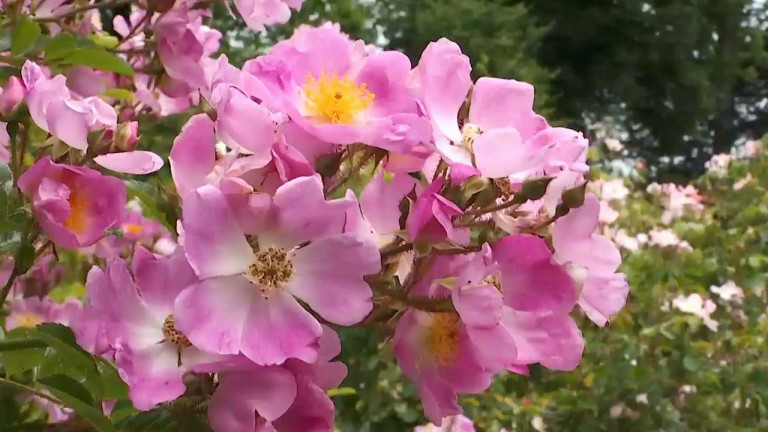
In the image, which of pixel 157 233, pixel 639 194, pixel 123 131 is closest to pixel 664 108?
pixel 639 194

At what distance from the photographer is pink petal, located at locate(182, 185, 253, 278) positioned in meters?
0.35

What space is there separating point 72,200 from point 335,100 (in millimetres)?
134

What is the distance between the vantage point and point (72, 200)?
0.43 meters

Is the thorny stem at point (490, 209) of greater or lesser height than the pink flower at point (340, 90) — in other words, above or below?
below

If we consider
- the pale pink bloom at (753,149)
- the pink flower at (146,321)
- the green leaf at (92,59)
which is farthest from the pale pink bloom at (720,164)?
the pink flower at (146,321)

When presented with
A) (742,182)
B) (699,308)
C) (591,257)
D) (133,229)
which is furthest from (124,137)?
(742,182)

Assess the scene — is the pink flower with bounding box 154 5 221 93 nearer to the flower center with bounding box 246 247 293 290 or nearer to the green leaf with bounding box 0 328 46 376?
the green leaf with bounding box 0 328 46 376

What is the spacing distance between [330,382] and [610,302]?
15 cm

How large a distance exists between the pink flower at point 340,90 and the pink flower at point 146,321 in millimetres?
86

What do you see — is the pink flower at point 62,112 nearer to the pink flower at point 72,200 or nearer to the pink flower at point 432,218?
the pink flower at point 72,200

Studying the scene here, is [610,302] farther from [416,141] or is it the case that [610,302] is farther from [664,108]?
[664,108]

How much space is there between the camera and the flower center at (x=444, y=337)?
1.35ft

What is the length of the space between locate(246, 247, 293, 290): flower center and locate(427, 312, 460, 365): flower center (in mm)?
75

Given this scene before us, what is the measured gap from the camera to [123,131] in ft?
1.52
